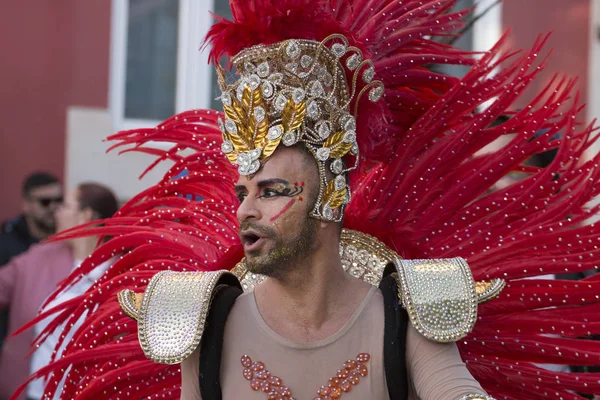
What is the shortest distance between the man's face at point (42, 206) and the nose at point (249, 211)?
3.54 metres

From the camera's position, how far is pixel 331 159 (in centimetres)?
242

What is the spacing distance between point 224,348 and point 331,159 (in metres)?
0.53

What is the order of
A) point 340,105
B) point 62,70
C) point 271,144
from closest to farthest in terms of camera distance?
point 271,144 → point 340,105 → point 62,70

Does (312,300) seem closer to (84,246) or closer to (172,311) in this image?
(172,311)

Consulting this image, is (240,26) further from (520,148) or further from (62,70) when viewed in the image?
(62,70)

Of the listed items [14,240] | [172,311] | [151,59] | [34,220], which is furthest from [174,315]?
[151,59]

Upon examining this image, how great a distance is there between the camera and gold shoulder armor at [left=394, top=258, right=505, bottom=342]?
7.32 ft

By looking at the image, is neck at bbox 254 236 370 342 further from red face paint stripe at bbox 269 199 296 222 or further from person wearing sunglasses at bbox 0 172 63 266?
person wearing sunglasses at bbox 0 172 63 266

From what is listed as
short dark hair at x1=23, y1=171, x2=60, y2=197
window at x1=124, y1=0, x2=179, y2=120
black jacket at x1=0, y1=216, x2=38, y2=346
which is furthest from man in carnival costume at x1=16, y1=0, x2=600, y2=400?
window at x1=124, y1=0, x2=179, y2=120

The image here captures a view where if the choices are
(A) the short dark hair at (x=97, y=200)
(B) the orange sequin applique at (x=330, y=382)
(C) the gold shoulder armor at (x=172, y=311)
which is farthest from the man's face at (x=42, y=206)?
(B) the orange sequin applique at (x=330, y=382)

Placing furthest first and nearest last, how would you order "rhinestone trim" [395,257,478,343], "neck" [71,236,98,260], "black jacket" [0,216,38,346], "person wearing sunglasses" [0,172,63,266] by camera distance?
"person wearing sunglasses" [0,172,63,266]
"black jacket" [0,216,38,346]
"neck" [71,236,98,260]
"rhinestone trim" [395,257,478,343]

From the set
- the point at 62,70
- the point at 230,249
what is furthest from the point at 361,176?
the point at 62,70

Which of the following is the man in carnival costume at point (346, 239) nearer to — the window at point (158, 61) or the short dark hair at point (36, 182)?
the short dark hair at point (36, 182)

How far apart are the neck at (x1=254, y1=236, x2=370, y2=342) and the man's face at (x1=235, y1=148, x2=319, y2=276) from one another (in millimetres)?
49
